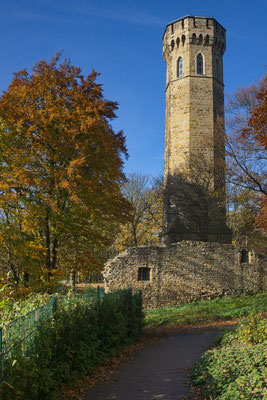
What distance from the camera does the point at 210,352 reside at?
325 inches

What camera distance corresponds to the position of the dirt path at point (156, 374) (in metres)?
6.15

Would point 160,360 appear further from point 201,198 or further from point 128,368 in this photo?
point 201,198

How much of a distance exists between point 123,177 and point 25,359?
430 inches

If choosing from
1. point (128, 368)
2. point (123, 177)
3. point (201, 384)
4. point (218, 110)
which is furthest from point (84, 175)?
point (218, 110)

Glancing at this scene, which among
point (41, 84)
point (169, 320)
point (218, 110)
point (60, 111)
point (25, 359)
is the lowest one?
point (169, 320)

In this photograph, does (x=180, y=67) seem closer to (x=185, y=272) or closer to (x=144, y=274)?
(x=185, y=272)

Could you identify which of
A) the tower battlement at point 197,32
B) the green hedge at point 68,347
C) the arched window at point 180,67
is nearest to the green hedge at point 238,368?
the green hedge at point 68,347

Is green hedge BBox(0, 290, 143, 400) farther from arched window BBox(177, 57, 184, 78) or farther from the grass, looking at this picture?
arched window BBox(177, 57, 184, 78)

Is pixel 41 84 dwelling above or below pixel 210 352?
above

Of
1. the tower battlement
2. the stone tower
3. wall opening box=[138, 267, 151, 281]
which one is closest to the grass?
wall opening box=[138, 267, 151, 281]

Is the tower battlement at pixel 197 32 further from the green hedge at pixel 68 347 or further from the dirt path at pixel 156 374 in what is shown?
the dirt path at pixel 156 374

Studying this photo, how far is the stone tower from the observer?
2447 cm

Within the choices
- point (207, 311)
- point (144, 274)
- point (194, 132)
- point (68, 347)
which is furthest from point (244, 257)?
point (68, 347)

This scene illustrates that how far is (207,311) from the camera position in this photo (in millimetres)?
16797
